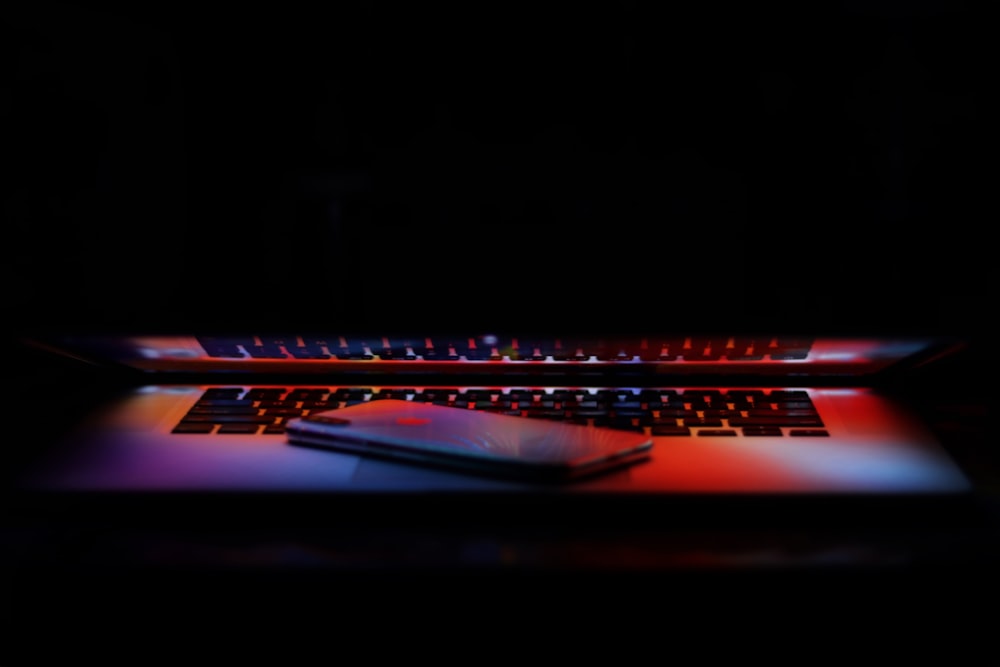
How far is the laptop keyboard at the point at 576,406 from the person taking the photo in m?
0.85

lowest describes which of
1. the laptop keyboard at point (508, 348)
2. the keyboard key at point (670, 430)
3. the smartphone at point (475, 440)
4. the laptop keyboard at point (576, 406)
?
the smartphone at point (475, 440)

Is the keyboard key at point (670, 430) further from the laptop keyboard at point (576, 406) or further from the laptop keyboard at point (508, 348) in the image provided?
the laptop keyboard at point (508, 348)

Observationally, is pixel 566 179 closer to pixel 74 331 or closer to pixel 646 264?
pixel 646 264

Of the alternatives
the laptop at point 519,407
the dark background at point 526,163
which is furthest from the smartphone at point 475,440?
the dark background at point 526,163

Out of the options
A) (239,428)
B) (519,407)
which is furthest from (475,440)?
(239,428)

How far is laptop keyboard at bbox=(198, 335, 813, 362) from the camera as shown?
0.90 meters

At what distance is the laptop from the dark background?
0.05 m

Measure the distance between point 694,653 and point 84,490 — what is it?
562 millimetres

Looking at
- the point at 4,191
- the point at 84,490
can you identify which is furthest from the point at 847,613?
the point at 4,191

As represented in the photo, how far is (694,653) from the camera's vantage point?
0.63 meters

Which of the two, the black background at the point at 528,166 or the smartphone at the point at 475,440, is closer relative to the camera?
the smartphone at the point at 475,440

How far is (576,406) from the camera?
90cm

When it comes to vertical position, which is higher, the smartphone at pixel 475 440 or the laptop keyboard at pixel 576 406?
the laptop keyboard at pixel 576 406

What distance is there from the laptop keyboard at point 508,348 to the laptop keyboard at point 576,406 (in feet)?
0.13
